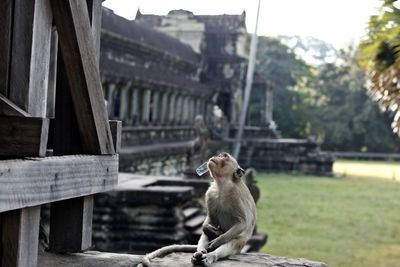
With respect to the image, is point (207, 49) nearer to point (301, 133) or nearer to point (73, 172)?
point (301, 133)

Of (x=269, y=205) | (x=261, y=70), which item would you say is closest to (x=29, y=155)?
(x=269, y=205)

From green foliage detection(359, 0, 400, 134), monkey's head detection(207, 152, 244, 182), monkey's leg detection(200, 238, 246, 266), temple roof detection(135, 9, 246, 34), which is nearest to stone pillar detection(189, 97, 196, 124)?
temple roof detection(135, 9, 246, 34)

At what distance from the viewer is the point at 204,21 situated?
28969 millimetres

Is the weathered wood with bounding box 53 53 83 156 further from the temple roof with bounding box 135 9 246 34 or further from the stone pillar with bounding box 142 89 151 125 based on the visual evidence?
the temple roof with bounding box 135 9 246 34

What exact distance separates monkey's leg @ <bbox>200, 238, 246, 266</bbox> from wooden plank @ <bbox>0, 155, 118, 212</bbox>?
0.56 meters

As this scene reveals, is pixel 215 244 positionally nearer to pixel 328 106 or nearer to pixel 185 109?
pixel 185 109

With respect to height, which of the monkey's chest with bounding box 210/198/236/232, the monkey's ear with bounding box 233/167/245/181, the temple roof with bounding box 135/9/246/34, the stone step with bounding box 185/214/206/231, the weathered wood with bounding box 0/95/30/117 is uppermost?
the temple roof with bounding box 135/9/246/34

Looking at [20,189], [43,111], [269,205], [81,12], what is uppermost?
[81,12]

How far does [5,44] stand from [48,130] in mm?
375

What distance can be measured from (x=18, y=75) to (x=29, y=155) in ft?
1.03

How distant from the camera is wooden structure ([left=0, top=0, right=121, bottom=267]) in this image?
2.22m

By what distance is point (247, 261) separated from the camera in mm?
3039

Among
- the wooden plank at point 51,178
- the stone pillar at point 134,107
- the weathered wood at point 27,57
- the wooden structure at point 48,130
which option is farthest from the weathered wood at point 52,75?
the stone pillar at point 134,107

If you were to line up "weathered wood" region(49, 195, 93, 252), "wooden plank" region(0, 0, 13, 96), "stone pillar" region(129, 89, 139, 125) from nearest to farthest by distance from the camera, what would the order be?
1. "wooden plank" region(0, 0, 13, 96)
2. "weathered wood" region(49, 195, 93, 252)
3. "stone pillar" region(129, 89, 139, 125)
